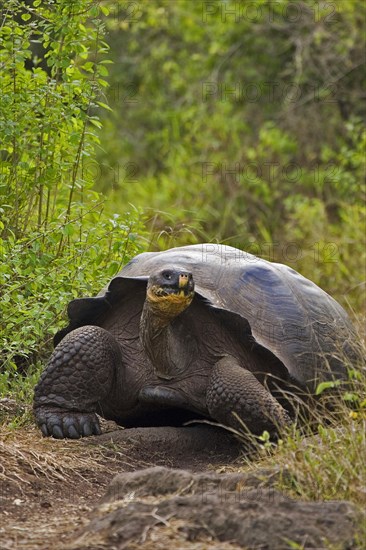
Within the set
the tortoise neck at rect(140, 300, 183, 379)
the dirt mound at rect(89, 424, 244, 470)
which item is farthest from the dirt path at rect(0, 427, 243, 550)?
the tortoise neck at rect(140, 300, 183, 379)

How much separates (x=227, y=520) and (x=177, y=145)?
10.2m

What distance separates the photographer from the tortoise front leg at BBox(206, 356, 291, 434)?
444 centimetres

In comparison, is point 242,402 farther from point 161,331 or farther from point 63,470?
point 63,470

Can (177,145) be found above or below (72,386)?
above

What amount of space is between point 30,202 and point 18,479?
7.06ft

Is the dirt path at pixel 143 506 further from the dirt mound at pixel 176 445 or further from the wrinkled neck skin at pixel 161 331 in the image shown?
the wrinkled neck skin at pixel 161 331

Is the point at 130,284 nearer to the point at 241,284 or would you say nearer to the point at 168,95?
the point at 241,284

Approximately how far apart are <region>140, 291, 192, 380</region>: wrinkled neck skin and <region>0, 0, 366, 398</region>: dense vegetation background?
1.90ft

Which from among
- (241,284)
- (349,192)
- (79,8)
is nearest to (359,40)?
(349,192)

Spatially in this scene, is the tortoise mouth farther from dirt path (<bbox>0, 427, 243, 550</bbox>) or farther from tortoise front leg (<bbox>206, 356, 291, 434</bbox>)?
dirt path (<bbox>0, 427, 243, 550</bbox>)

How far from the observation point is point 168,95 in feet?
48.2

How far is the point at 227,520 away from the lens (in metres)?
2.92

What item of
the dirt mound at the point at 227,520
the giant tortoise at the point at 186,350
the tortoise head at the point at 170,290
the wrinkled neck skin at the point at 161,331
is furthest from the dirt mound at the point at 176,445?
the dirt mound at the point at 227,520

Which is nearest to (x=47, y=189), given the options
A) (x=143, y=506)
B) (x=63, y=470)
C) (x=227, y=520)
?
(x=63, y=470)
